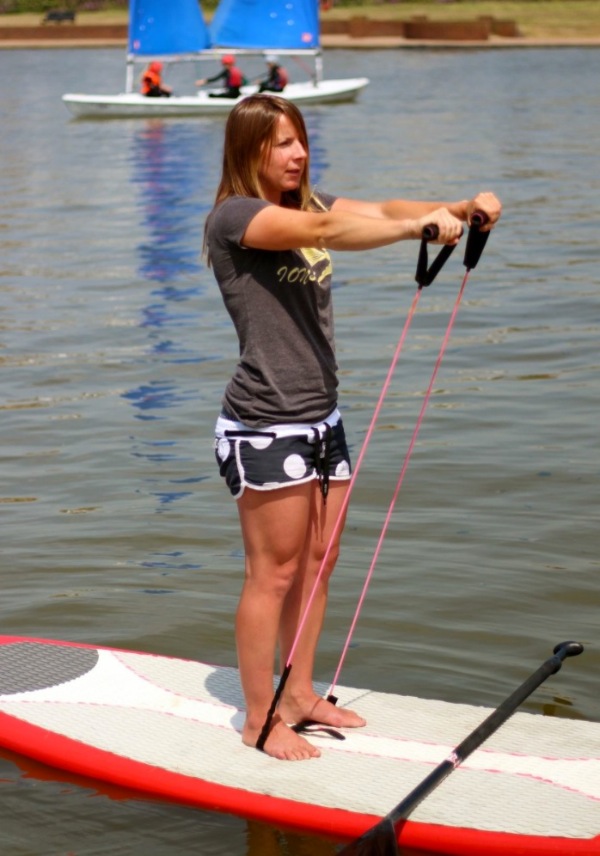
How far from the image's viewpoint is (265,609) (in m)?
4.14

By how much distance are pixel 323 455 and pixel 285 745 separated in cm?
84

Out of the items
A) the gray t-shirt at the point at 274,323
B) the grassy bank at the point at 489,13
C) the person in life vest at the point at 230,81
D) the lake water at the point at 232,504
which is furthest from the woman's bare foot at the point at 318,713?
the grassy bank at the point at 489,13

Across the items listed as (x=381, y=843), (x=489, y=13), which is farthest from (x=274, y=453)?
(x=489, y=13)

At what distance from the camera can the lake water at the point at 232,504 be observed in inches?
201

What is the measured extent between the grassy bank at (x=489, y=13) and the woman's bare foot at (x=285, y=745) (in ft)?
162

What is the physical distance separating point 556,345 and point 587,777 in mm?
6114

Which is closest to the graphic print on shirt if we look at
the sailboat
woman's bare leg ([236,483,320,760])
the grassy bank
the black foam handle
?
the black foam handle

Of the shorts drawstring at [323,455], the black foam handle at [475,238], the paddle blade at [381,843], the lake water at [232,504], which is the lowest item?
the lake water at [232,504]

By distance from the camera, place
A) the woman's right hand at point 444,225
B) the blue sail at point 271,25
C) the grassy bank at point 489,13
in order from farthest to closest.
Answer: the grassy bank at point 489,13, the blue sail at point 271,25, the woman's right hand at point 444,225

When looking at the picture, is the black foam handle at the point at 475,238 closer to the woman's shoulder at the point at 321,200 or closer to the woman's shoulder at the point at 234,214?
the woman's shoulder at the point at 321,200

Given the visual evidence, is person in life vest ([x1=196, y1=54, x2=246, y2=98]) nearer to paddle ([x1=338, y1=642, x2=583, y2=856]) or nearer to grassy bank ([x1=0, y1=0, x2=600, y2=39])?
grassy bank ([x1=0, y1=0, x2=600, y2=39])

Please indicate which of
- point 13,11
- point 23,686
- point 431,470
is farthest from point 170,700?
point 13,11

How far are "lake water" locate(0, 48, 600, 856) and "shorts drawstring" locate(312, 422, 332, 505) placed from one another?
0.96m

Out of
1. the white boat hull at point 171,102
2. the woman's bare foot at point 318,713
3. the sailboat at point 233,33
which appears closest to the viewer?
the woman's bare foot at point 318,713
